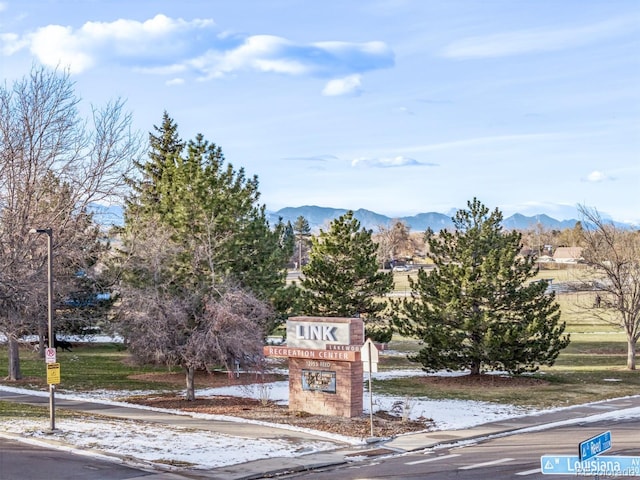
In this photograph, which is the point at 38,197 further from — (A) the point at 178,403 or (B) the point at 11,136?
(A) the point at 178,403

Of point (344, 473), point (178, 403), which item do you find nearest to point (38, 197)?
point (178, 403)

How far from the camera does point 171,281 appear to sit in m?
28.7

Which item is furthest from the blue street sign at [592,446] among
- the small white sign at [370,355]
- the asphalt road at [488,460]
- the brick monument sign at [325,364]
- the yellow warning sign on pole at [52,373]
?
the yellow warning sign on pole at [52,373]

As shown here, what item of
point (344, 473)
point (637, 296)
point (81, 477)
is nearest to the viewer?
point (81, 477)

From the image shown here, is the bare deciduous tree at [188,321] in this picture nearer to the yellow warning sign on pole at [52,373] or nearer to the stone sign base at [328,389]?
the stone sign base at [328,389]

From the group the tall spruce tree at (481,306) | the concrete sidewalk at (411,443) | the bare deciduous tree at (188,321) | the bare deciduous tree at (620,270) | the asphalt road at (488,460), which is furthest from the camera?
the bare deciduous tree at (620,270)

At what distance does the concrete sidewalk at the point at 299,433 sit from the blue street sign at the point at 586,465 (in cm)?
894

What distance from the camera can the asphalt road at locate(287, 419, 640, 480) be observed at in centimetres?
1636

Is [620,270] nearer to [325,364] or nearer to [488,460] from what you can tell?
[325,364]

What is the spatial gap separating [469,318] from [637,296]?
39.6 ft

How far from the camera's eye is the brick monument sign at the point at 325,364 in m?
24.0

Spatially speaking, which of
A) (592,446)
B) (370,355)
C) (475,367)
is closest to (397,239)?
(475,367)

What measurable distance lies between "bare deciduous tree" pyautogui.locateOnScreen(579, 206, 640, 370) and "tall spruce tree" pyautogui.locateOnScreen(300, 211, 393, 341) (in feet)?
38.5

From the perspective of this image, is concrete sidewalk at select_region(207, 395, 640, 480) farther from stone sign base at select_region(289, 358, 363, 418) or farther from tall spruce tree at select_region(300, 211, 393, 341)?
tall spruce tree at select_region(300, 211, 393, 341)
